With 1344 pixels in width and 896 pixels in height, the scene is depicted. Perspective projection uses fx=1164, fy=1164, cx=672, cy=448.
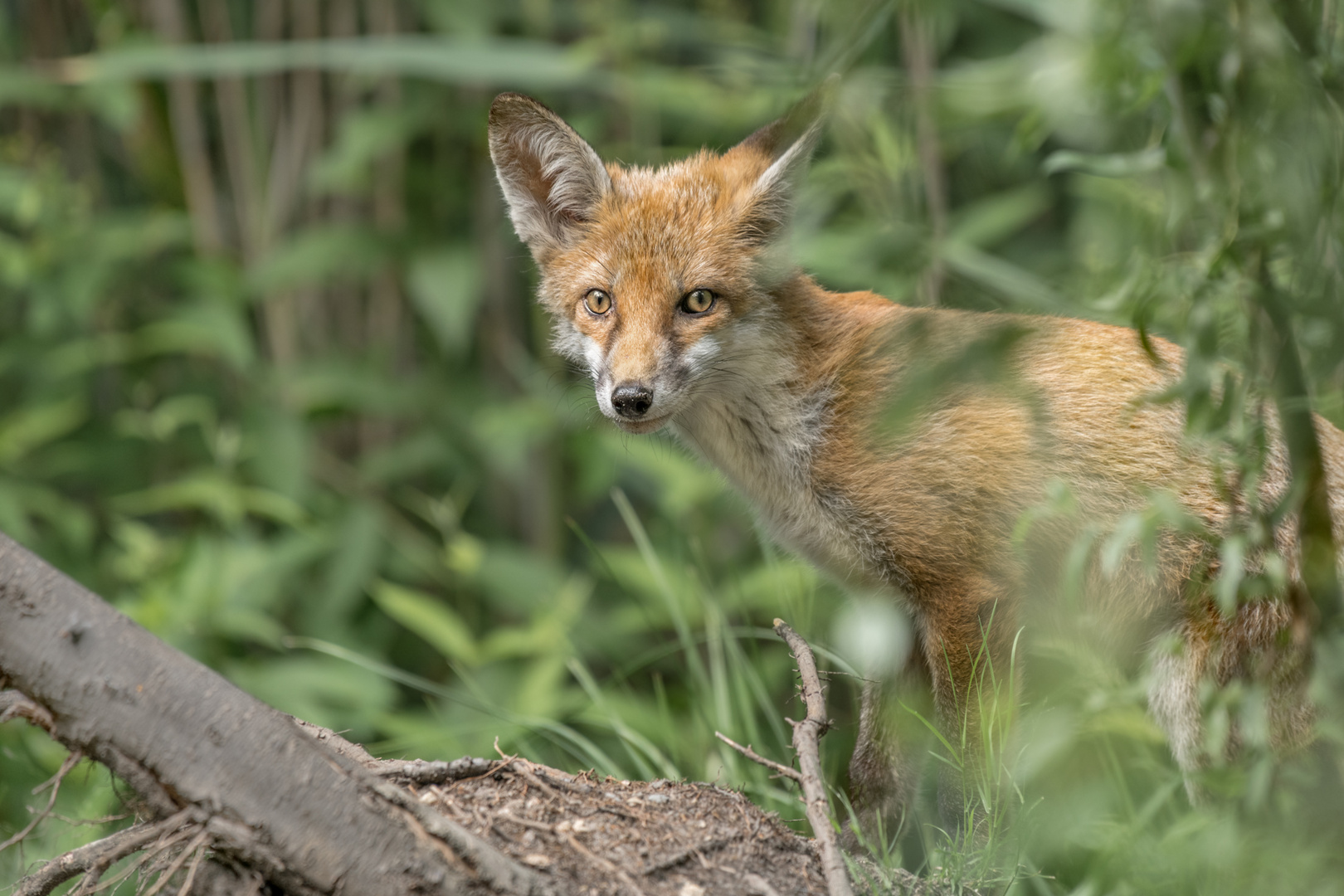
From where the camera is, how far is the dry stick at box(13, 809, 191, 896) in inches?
82.0

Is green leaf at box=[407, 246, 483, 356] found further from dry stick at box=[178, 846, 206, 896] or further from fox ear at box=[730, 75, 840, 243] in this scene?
dry stick at box=[178, 846, 206, 896]

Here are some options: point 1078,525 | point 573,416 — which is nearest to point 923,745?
point 1078,525

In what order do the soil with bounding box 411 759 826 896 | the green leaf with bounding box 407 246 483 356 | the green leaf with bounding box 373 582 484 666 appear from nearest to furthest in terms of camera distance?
the soil with bounding box 411 759 826 896
the green leaf with bounding box 373 582 484 666
the green leaf with bounding box 407 246 483 356

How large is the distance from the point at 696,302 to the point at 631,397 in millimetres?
477

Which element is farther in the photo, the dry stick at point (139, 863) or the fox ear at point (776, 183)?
the fox ear at point (776, 183)

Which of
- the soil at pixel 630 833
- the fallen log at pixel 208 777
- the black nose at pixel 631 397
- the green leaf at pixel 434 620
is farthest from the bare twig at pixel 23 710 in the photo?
the green leaf at pixel 434 620

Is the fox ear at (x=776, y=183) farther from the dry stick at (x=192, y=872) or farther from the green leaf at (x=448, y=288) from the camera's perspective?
the dry stick at (x=192, y=872)

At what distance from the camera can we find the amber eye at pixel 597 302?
3820mm

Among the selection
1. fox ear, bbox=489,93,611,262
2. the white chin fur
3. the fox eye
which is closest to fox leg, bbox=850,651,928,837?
the white chin fur

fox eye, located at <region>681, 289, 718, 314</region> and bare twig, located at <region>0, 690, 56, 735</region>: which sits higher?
fox eye, located at <region>681, 289, 718, 314</region>

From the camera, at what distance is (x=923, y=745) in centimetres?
342

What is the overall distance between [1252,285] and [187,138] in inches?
248

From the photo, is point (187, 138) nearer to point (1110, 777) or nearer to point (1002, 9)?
point (1002, 9)

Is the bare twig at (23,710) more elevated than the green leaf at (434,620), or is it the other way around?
the bare twig at (23,710)
